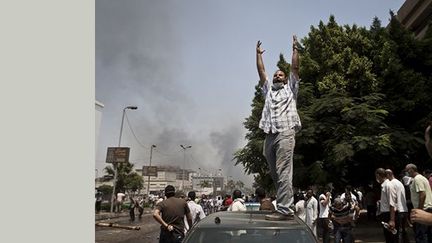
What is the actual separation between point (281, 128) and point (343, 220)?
5384 millimetres

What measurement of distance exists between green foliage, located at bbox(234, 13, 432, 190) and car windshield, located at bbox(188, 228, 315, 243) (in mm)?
11257

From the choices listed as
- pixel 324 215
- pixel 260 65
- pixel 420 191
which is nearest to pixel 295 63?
pixel 260 65

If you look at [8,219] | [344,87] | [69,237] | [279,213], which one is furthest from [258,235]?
[344,87]

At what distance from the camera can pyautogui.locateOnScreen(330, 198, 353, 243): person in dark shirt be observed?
966 centimetres

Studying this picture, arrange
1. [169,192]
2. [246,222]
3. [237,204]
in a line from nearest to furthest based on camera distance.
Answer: [246,222] → [169,192] → [237,204]

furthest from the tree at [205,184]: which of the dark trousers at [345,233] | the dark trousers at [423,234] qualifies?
the dark trousers at [423,234]

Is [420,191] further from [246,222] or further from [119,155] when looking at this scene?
[119,155]

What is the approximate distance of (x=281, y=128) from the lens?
5.16m

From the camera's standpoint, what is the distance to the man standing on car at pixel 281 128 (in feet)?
16.3

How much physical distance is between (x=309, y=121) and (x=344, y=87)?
4.03m

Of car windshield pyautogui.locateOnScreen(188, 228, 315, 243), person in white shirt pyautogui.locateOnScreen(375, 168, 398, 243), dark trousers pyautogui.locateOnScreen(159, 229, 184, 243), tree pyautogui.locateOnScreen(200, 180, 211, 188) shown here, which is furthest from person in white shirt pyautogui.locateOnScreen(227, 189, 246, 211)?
tree pyautogui.locateOnScreen(200, 180, 211, 188)

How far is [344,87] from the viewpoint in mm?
19516

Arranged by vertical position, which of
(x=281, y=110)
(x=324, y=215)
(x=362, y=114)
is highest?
(x=362, y=114)

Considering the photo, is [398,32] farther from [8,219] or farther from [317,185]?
[8,219]
